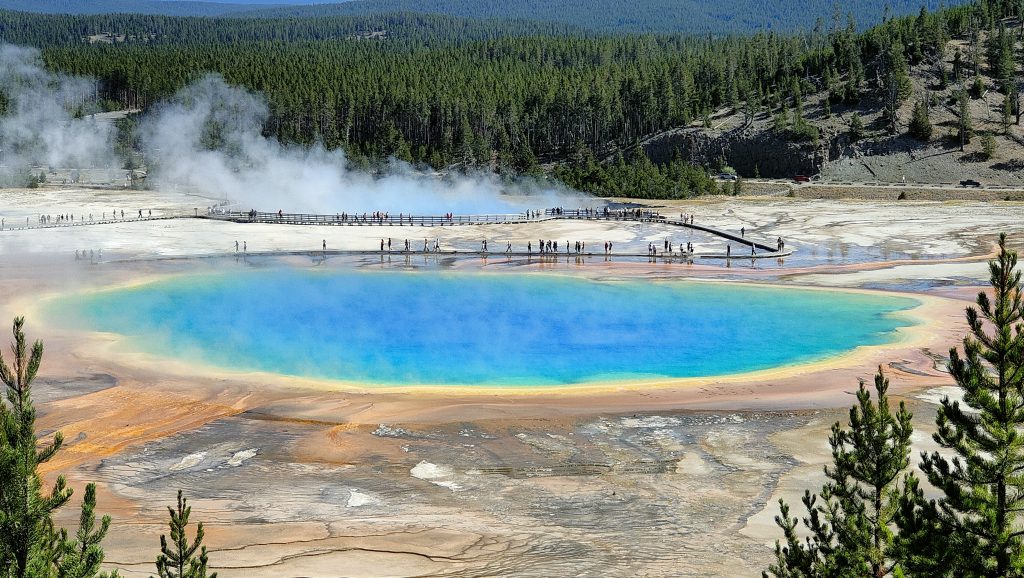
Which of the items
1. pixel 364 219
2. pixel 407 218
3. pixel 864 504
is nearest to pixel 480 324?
pixel 864 504

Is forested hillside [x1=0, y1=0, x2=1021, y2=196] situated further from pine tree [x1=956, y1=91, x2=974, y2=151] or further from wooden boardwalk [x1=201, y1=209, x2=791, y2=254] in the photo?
wooden boardwalk [x1=201, y1=209, x2=791, y2=254]

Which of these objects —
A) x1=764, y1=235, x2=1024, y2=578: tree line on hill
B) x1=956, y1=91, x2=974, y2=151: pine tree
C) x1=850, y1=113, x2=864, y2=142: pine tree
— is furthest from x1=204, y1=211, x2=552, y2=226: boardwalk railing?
x1=764, y1=235, x2=1024, y2=578: tree line on hill

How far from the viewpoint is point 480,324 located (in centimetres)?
3422

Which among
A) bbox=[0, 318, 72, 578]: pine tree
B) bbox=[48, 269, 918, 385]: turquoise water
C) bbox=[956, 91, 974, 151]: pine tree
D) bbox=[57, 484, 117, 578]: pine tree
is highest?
bbox=[956, 91, 974, 151]: pine tree

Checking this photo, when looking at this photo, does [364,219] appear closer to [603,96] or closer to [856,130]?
[856,130]

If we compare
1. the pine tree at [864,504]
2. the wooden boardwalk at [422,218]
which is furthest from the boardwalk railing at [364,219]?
the pine tree at [864,504]

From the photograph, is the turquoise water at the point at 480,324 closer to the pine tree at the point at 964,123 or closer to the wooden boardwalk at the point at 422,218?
the wooden boardwalk at the point at 422,218

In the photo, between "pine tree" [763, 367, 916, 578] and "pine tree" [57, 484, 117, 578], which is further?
"pine tree" [763, 367, 916, 578]

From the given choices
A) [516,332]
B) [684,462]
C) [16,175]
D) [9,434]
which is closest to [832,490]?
[9,434]

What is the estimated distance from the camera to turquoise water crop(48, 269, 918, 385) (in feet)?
91.8

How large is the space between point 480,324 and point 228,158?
6231cm

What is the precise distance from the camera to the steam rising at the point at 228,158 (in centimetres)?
7725

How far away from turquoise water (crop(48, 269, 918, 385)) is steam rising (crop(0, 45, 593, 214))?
3113 cm

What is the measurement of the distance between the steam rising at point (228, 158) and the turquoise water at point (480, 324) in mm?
31131
